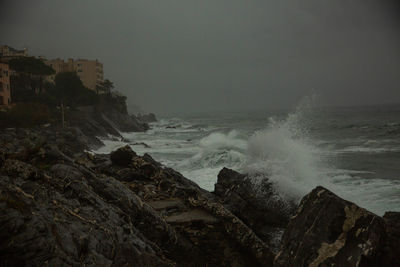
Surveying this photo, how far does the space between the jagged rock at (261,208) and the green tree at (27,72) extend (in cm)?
4973

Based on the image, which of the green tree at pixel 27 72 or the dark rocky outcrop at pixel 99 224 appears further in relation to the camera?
the green tree at pixel 27 72

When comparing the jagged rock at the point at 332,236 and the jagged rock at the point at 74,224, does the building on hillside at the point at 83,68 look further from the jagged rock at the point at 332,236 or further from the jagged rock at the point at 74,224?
the jagged rock at the point at 332,236

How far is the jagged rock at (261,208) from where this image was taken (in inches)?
353

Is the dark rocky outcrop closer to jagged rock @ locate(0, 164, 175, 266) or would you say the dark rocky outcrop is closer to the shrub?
jagged rock @ locate(0, 164, 175, 266)

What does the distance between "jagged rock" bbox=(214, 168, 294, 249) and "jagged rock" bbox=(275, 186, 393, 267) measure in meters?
3.30

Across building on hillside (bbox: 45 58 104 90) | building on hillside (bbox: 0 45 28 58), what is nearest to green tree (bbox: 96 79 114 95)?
building on hillside (bbox: 45 58 104 90)

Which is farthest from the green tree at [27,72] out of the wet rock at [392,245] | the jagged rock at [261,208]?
the wet rock at [392,245]

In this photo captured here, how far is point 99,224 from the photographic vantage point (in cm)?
473

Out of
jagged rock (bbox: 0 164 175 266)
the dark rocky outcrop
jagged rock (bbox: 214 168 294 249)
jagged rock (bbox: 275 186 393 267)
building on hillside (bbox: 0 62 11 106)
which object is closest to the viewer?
jagged rock (bbox: 0 164 175 266)

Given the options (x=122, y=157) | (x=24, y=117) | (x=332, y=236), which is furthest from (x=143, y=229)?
(x=24, y=117)

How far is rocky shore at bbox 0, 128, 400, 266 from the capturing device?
377cm

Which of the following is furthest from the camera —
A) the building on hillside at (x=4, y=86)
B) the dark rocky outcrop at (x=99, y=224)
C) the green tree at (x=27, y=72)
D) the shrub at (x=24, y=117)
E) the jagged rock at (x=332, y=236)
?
the green tree at (x=27, y=72)

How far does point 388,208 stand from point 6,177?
39.0 feet

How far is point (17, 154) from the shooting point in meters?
6.72
